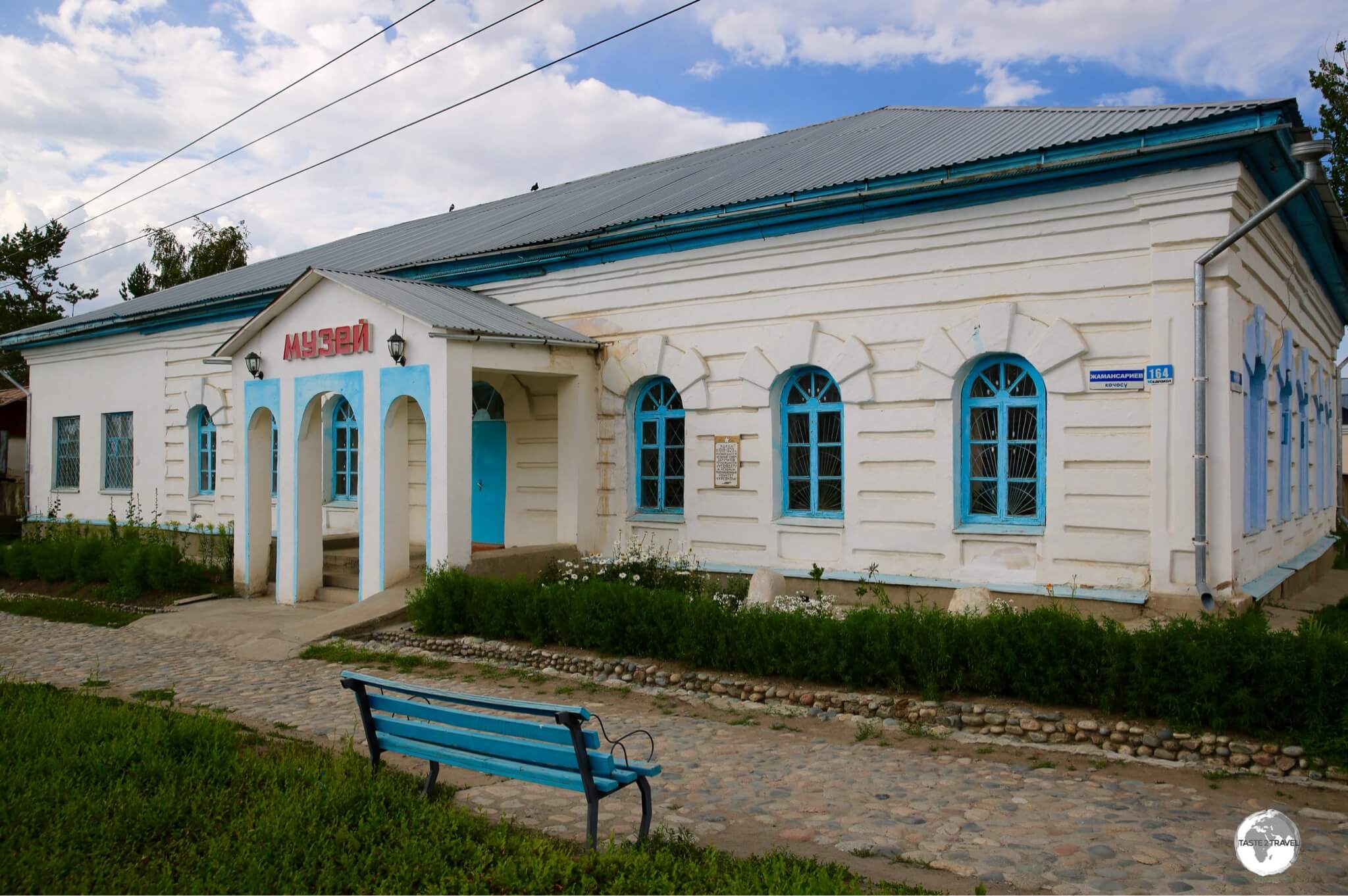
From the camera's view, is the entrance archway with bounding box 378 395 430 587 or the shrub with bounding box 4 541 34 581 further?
the shrub with bounding box 4 541 34 581

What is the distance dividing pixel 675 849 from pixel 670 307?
8507 mm

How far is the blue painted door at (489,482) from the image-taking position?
14297mm

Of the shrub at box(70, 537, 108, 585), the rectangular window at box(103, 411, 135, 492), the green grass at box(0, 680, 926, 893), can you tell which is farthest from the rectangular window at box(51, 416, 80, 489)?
the green grass at box(0, 680, 926, 893)

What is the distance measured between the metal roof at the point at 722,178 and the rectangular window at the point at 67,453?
195cm

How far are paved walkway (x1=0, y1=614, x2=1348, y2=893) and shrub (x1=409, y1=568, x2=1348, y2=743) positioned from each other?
510 mm

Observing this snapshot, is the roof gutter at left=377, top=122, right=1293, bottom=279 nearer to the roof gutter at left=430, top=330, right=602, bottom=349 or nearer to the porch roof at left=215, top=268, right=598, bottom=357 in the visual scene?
the porch roof at left=215, top=268, right=598, bottom=357

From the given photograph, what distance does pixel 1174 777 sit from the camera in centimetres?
607

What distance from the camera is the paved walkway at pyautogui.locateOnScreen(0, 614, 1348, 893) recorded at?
15.2ft

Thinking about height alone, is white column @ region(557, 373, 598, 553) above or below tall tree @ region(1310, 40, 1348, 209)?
below

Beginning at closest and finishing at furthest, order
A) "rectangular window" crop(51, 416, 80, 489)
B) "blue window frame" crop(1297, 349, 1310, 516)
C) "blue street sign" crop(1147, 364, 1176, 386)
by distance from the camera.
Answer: "blue street sign" crop(1147, 364, 1176, 386)
"blue window frame" crop(1297, 349, 1310, 516)
"rectangular window" crop(51, 416, 80, 489)

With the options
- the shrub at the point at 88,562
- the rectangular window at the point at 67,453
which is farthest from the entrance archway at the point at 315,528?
the rectangular window at the point at 67,453

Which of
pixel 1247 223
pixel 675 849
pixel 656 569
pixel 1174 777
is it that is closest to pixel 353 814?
pixel 675 849

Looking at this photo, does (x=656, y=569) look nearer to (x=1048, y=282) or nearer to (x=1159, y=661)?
(x=1048, y=282)

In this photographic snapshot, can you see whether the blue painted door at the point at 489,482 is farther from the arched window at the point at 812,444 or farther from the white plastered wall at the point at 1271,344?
the white plastered wall at the point at 1271,344
